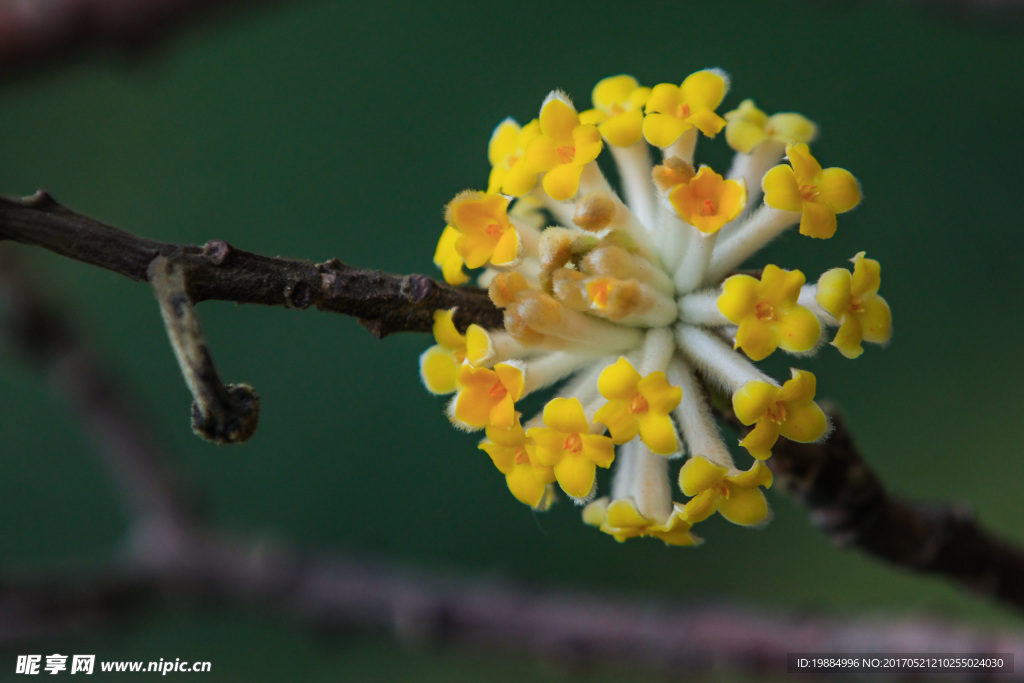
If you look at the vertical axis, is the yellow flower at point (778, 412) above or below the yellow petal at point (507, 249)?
below

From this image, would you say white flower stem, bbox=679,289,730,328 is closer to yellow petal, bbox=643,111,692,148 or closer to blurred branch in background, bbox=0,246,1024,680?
yellow petal, bbox=643,111,692,148

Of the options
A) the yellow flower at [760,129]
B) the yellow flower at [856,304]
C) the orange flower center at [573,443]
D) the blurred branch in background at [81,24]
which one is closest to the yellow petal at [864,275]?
the yellow flower at [856,304]

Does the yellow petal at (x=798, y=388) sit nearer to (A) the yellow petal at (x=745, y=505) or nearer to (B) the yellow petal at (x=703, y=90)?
(A) the yellow petal at (x=745, y=505)

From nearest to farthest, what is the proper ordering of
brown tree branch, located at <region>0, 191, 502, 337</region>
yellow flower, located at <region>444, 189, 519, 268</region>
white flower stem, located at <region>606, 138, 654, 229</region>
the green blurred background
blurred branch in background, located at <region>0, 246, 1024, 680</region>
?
brown tree branch, located at <region>0, 191, 502, 337</region> → yellow flower, located at <region>444, 189, 519, 268</region> → white flower stem, located at <region>606, 138, 654, 229</region> → blurred branch in background, located at <region>0, 246, 1024, 680</region> → the green blurred background

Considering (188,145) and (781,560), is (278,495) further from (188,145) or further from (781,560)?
(781,560)

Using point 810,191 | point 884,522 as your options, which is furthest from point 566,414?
point 884,522

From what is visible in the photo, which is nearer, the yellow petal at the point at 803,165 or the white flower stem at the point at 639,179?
the yellow petal at the point at 803,165

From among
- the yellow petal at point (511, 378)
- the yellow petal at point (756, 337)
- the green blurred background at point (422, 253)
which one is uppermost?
the green blurred background at point (422, 253)

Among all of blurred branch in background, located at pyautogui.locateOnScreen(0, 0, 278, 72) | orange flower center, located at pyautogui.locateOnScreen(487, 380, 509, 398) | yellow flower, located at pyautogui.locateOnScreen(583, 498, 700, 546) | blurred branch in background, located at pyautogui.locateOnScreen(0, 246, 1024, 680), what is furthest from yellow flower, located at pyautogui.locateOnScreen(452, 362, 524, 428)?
blurred branch in background, located at pyautogui.locateOnScreen(0, 0, 278, 72)
